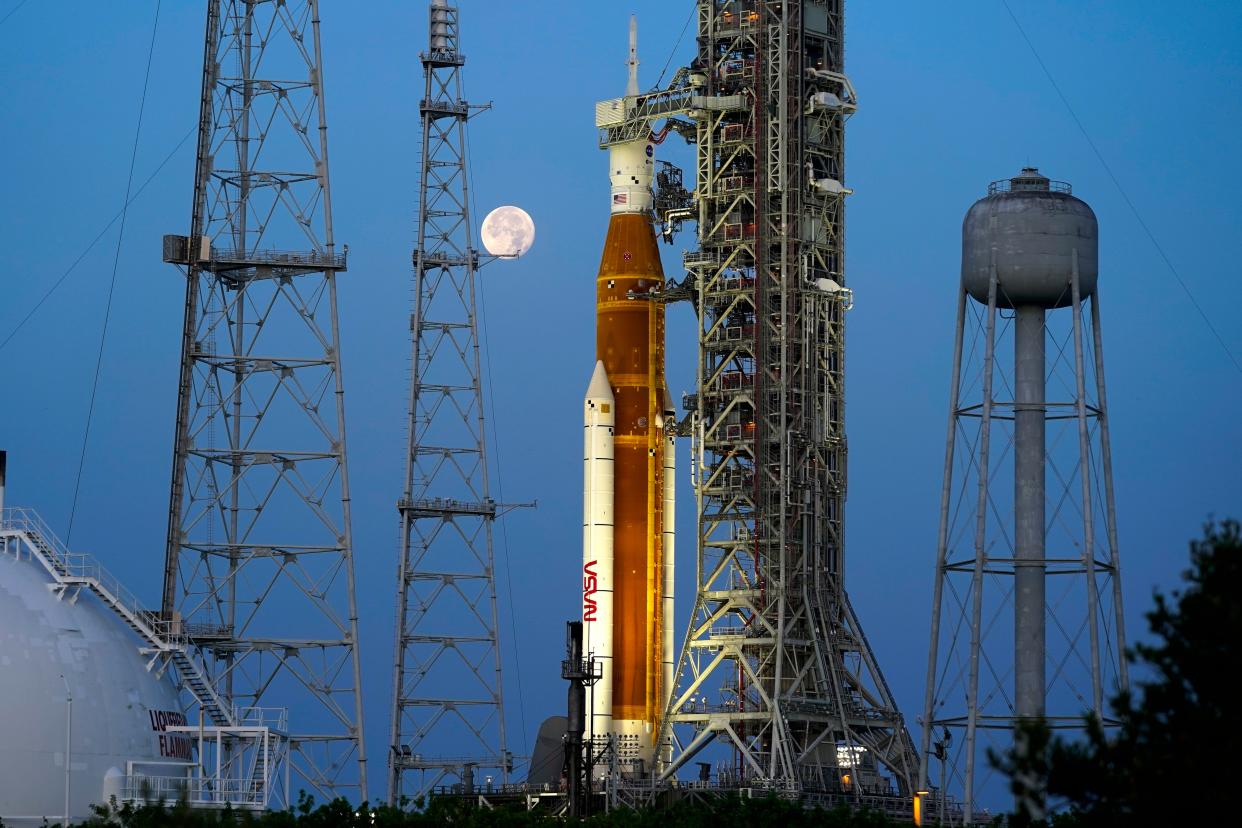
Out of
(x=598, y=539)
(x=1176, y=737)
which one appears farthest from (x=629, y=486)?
(x=1176, y=737)

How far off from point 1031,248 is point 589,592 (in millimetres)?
24286

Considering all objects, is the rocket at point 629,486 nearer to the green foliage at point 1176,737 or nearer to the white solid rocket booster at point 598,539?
the white solid rocket booster at point 598,539

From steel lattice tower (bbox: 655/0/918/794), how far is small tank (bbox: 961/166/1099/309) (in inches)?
569

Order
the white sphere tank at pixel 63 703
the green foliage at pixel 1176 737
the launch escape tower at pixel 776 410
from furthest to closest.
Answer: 1. the launch escape tower at pixel 776 410
2. the white sphere tank at pixel 63 703
3. the green foliage at pixel 1176 737

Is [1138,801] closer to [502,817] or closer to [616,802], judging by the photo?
[502,817]

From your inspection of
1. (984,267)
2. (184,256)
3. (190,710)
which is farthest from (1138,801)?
(184,256)

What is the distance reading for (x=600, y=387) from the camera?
9056cm

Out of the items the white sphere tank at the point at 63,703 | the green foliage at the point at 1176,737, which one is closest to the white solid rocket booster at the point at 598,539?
the white sphere tank at the point at 63,703

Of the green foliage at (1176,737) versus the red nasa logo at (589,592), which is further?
the red nasa logo at (589,592)

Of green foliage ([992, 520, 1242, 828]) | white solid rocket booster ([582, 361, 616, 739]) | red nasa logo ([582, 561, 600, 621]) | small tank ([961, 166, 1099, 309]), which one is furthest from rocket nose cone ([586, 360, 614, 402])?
green foliage ([992, 520, 1242, 828])

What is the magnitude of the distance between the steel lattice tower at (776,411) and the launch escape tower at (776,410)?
77 millimetres

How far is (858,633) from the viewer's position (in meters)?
88.6

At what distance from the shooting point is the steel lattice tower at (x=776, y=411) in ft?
283

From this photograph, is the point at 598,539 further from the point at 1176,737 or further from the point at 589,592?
the point at 1176,737
